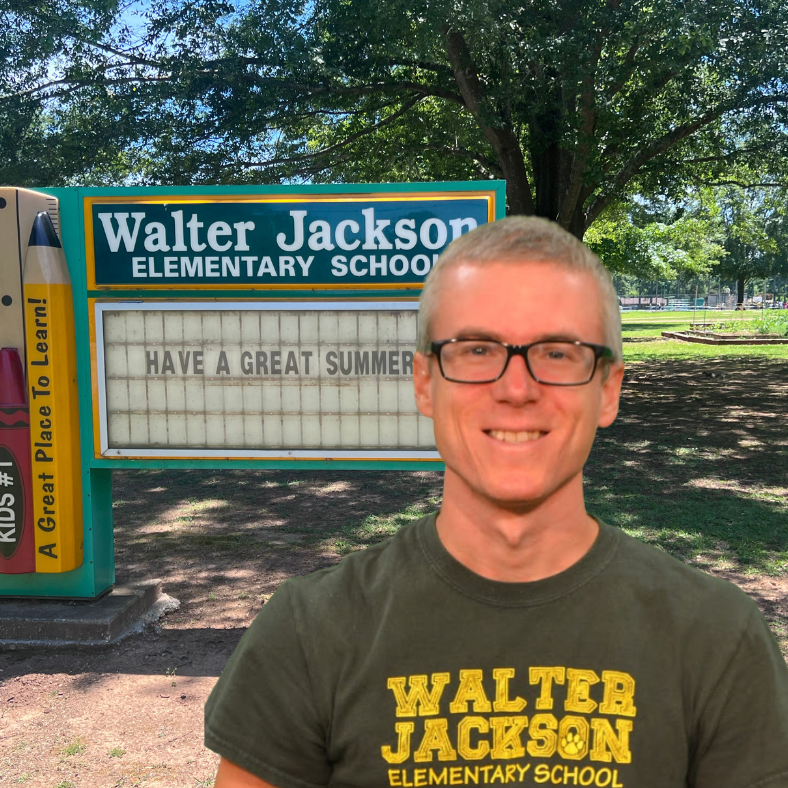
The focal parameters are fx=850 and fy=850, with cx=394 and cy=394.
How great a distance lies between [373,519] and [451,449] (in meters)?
6.78

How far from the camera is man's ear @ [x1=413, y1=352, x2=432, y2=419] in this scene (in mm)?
1431

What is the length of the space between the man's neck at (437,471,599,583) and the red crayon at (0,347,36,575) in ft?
14.6

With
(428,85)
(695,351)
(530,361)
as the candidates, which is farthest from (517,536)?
(695,351)

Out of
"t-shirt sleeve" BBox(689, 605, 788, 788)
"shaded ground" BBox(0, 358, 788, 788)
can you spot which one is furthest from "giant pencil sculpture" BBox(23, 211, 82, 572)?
"t-shirt sleeve" BBox(689, 605, 788, 788)

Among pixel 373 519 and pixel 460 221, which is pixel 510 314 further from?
pixel 373 519

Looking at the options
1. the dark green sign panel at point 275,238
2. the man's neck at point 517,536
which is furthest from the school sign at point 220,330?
the man's neck at point 517,536

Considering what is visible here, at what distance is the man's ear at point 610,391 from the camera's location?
140 cm

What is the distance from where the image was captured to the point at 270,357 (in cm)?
530

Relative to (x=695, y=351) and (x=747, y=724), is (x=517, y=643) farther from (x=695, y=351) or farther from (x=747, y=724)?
(x=695, y=351)

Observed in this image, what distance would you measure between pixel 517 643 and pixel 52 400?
4511mm

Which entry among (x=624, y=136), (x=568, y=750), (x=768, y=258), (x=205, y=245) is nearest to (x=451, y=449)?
(x=568, y=750)

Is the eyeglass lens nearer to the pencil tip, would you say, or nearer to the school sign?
the school sign

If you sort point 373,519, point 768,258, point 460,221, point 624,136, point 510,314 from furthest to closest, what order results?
point 768,258 < point 624,136 < point 373,519 < point 460,221 < point 510,314

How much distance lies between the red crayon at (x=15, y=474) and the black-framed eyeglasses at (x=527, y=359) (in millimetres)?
4471
